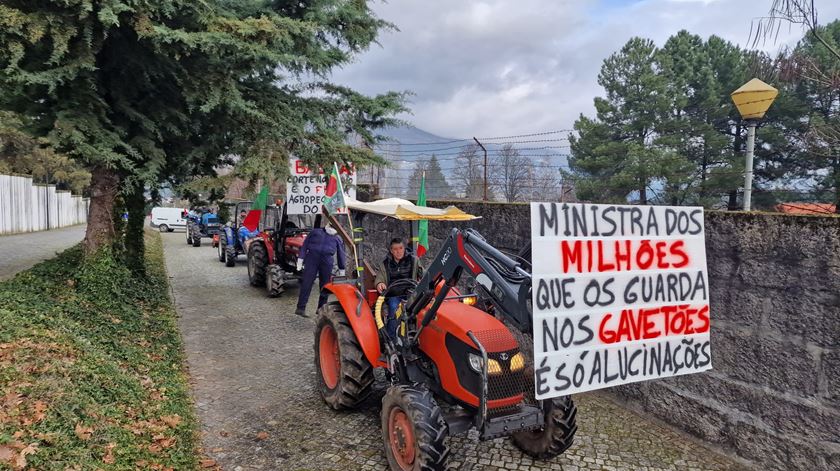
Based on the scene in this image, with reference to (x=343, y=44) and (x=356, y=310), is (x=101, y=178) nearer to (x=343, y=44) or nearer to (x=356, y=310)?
(x=343, y=44)

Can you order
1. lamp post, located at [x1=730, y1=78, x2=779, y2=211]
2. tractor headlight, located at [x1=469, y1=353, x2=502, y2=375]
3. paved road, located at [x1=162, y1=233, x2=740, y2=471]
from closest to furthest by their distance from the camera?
tractor headlight, located at [x1=469, y1=353, x2=502, y2=375] → paved road, located at [x1=162, y1=233, x2=740, y2=471] → lamp post, located at [x1=730, y1=78, x2=779, y2=211]

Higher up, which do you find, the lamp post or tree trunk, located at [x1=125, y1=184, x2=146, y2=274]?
the lamp post

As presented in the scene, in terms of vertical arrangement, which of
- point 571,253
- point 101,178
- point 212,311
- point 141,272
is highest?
point 101,178

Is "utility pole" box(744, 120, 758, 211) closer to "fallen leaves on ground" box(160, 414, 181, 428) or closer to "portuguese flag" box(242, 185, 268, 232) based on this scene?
"fallen leaves on ground" box(160, 414, 181, 428)

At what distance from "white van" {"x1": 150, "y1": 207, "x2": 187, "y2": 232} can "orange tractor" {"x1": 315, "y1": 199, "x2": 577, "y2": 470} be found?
3384cm

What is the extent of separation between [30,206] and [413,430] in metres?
27.7

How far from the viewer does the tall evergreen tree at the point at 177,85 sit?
5934 mm

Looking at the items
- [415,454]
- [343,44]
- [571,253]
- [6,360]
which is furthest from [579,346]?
[343,44]

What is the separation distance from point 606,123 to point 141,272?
1831cm

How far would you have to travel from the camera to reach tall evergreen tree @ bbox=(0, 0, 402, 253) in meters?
5.93

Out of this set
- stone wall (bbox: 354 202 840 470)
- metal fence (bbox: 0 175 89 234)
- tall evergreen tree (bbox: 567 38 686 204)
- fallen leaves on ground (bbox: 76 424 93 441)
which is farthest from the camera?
metal fence (bbox: 0 175 89 234)

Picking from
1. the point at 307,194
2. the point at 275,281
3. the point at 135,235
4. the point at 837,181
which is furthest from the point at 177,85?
the point at 837,181

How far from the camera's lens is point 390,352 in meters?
4.09

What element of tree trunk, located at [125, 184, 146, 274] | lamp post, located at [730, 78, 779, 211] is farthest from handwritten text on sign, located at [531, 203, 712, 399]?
tree trunk, located at [125, 184, 146, 274]
